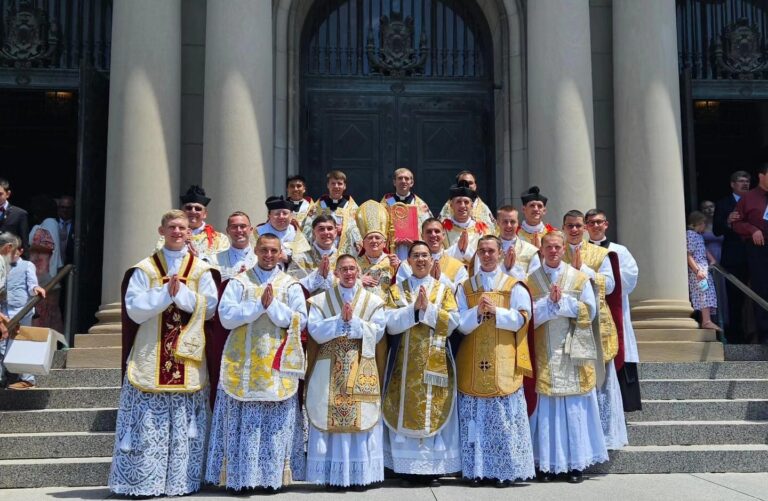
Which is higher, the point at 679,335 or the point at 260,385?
the point at 679,335

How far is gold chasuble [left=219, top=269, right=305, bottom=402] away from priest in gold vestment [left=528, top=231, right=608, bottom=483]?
2031mm

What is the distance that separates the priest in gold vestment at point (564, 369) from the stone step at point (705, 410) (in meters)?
1.20

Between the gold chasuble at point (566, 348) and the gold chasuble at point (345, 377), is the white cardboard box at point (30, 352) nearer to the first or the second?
the gold chasuble at point (345, 377)

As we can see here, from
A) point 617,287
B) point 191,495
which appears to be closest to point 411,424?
point 191,495

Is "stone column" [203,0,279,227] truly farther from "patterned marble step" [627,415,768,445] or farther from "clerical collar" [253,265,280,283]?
"patterned marble step" [627,415,768,445]

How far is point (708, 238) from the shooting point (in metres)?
11.9

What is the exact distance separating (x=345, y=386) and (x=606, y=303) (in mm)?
2520

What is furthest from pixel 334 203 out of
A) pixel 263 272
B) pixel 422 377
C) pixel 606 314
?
pixel 606 314

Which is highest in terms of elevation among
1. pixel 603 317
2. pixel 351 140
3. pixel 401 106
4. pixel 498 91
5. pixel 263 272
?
pixel 498 91

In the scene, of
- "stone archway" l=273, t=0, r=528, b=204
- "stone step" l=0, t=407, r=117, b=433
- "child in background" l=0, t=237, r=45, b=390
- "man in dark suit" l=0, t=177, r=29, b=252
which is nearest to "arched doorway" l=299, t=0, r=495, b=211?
"stone archway" l=273, t=0, r=528, b=204

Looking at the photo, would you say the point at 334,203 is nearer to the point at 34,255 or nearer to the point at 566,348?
the point at 566,348

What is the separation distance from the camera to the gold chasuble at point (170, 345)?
723 cm

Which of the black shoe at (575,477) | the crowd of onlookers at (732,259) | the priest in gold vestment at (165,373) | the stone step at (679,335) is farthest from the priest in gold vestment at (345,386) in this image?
the crowd of onlookers at (732,259)

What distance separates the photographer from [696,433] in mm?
8492
